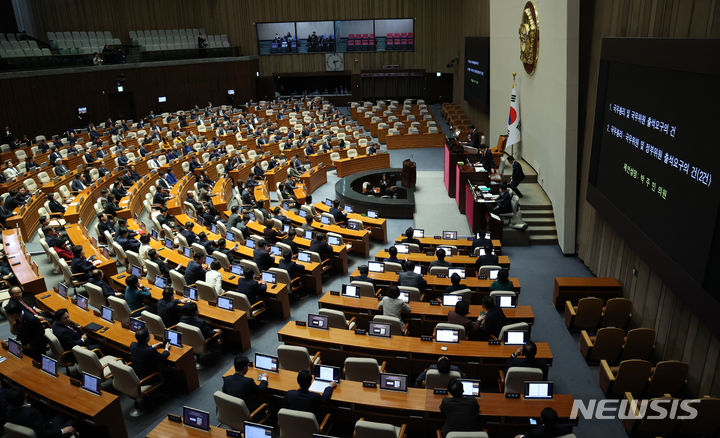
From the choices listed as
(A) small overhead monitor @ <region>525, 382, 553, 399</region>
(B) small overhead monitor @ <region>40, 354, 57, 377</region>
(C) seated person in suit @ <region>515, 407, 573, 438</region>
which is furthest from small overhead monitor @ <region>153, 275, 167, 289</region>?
(C) seated person in suit @ <region>515, 407, 573, 438</region>

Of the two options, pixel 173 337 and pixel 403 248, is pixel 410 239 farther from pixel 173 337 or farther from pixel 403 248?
pixel 173 337

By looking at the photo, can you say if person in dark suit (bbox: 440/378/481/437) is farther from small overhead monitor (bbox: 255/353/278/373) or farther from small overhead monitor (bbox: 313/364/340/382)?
small overhead monitor (bbox: 255/353/278/373)

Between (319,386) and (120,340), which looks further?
(120,340)

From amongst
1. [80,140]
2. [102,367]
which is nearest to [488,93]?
[80,140]

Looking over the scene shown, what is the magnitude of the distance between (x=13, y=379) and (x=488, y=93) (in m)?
19.7

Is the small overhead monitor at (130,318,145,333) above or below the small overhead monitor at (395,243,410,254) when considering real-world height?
above

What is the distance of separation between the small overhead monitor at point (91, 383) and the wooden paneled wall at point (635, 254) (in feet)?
24.4

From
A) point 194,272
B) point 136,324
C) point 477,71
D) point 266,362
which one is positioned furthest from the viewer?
point 477,71

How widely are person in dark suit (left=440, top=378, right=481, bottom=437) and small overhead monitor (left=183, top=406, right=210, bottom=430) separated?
2.53 meters

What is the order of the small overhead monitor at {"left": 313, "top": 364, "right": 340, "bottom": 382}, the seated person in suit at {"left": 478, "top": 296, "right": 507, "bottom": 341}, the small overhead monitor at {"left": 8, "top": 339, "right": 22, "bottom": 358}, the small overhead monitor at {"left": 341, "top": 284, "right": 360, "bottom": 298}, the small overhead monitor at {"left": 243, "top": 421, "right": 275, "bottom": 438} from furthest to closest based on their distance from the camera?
1. the small overhead monitor at {"left": 341, "top": 284, "right": 360, "bottom": 298}
2. the seated person in suit at {"left": 478, "top": 296, "right": 507, "bottom": 341}
3. the small overhead monitor at {"left": 8, "top": 339, "right": 22, "bottom": 358}
4. the small overhead monitor at {"left": 313, "top": 364, "right": 340, "bottom": 382}
5. the small overhead monitor at {"left": 243, "top": 421, "right": 275, "bottom": 438}

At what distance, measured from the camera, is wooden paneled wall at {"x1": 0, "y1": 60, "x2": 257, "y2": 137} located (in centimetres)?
2194

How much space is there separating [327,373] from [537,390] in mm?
2456

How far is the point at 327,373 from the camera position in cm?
630

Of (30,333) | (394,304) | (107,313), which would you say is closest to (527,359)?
(394,304)
